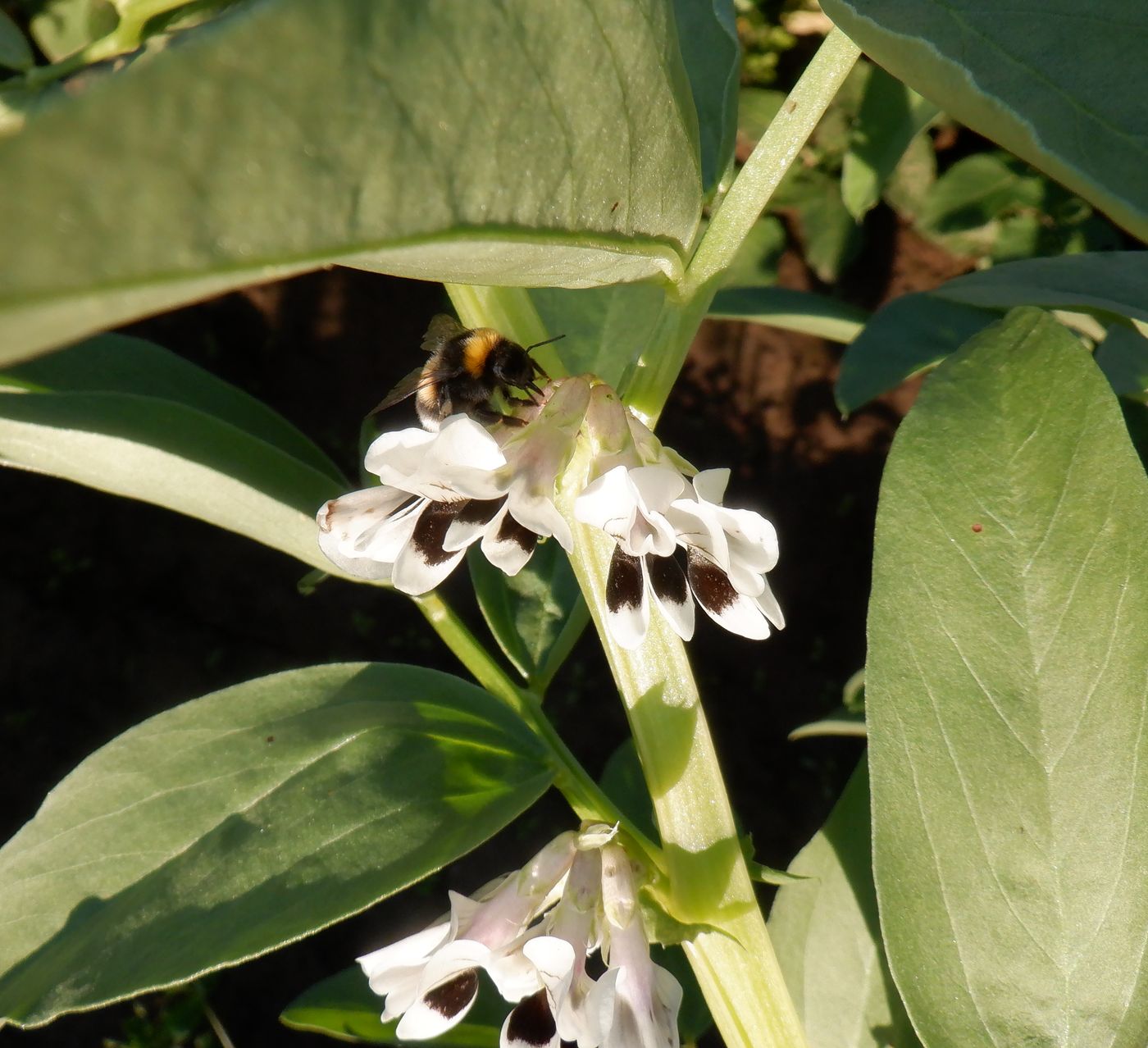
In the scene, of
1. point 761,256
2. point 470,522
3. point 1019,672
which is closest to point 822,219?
point 761,256

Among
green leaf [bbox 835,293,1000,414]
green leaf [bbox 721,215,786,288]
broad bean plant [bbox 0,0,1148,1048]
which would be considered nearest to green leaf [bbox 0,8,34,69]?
broad bean plant [bbox 0,0,1148,1048]

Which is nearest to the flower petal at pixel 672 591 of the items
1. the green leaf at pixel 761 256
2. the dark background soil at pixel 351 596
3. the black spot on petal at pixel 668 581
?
the black spot on petal at pixel 668 581

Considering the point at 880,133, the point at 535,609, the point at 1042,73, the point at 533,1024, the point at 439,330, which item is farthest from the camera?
the point at 880,133

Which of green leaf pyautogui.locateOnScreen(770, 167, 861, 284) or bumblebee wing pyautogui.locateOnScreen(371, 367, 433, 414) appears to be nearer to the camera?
bumblebee wing pyautogui.locateOnScreen(371, 367, 433, 414)

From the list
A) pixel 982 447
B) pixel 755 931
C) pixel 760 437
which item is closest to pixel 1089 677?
pixel 982 447

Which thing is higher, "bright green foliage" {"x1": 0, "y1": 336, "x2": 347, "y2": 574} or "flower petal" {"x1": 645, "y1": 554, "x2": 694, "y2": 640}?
"bright green foliage" {"x1": 0, "y1": 336, "x2": 347, "y2": 574}

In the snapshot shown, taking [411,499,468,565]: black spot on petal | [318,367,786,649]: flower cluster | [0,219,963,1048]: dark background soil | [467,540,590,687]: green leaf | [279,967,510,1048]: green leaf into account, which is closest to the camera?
[318,367,786,649]: flower cluster

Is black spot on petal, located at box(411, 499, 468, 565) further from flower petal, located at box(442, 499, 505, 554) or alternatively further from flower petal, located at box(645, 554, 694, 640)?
flower petal, located at box(645, 554, 694, 640)

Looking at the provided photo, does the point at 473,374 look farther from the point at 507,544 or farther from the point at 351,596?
the point at 351,596
